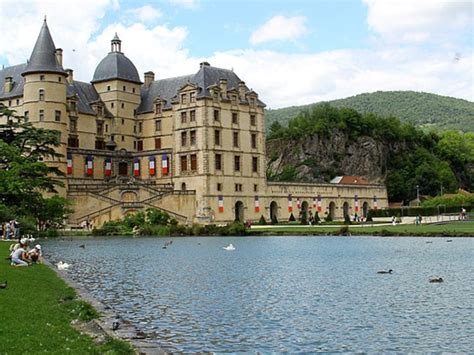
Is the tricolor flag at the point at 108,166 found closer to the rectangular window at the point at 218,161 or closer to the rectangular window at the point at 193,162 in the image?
the rectangular window at the point at 193,162

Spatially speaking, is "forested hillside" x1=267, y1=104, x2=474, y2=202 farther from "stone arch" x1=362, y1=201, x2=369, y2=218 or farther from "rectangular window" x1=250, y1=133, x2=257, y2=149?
"rectangular window" x1=250, y1=133, x2=257, y2=149

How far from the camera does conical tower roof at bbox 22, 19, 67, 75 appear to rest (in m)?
68.4

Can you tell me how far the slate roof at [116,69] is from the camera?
3167 inches

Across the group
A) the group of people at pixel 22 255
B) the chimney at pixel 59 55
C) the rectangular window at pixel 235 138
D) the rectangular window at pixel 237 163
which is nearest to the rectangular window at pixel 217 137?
the rectangular window at pixel 235 138

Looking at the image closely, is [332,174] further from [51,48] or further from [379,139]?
[51,48]

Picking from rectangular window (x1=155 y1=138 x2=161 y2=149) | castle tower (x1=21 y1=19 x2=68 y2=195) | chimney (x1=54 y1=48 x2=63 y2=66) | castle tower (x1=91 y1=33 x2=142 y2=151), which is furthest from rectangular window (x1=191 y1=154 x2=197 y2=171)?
chimney (x1=54 y1=48 x2=63 y2=66)

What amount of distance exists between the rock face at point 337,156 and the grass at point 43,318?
303 feet

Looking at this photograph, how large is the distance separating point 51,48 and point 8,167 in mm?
23751

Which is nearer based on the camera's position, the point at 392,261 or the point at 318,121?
the point at 392,261

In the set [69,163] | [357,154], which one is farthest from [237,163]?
[357,154]

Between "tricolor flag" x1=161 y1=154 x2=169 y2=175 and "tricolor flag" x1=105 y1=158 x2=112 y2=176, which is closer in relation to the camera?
"tricolor flag" x1=105 y1=158 x2=112 y2=176

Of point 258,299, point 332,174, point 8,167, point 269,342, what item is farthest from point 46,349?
point 332,174

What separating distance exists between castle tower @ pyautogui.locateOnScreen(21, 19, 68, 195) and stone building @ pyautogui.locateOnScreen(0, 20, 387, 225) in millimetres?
96

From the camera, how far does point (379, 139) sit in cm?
11325
